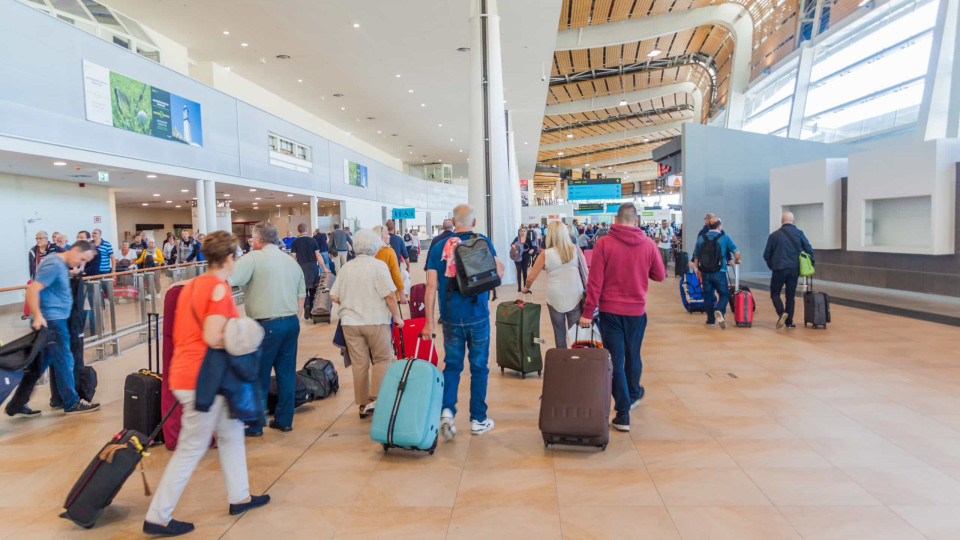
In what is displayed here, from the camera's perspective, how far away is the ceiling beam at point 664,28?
20.5 metres

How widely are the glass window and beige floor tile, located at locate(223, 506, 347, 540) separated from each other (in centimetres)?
1491

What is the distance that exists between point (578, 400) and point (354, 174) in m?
25.9

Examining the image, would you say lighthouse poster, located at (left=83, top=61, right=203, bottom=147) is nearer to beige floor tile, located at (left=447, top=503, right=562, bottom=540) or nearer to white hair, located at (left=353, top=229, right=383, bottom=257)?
white hair, located at (left=353, top=229, right=383, bottom=257)

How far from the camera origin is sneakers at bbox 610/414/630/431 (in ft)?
13.2

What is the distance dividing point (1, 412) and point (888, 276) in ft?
46.9

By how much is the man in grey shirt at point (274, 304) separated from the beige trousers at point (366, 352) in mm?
432

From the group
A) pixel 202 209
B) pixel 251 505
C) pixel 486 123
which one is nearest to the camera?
pixel 251 505

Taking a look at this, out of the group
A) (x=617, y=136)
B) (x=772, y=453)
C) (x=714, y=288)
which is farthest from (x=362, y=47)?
(x=617, y=136)

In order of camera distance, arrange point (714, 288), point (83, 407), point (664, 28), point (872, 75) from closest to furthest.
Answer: point (83, 407) → point (714, 288) → point (872, 75) → point (664, 28)

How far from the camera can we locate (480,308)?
389cm

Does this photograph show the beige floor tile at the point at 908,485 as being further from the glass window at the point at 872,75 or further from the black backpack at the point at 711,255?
the glass window at the point at 872,75

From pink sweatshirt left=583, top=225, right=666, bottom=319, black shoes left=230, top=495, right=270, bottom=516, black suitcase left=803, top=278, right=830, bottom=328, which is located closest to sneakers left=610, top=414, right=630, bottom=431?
pink sweatshirt left=583, top=225, right=666, bottom=319

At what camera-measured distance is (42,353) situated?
14.2 feet

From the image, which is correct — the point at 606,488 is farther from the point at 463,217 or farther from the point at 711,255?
the point at 711,255
